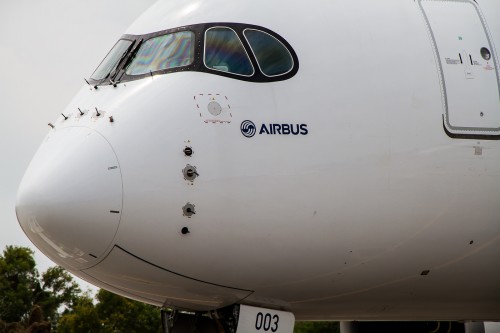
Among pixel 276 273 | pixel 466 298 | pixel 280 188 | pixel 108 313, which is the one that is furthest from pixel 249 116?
pixel 108 313

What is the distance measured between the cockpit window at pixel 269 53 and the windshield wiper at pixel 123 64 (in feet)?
4.32

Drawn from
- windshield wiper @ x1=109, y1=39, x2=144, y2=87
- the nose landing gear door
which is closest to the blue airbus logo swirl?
windshield wiper @ x1=109, y1=39, x2=144, y2=87

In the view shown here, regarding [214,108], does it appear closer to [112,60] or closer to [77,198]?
[77,198]

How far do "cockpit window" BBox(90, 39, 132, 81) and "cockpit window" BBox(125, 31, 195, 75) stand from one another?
1.09 feet

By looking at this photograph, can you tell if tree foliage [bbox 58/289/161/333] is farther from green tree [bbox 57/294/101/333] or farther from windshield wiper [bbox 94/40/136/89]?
windshield wiper [bbox 94/40/136/89]

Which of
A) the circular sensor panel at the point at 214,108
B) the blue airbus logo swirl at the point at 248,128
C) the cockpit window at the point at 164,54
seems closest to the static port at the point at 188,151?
the circular sensor panel at the point at 214,108

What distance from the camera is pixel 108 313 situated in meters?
37.6

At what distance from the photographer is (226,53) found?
1523 cm

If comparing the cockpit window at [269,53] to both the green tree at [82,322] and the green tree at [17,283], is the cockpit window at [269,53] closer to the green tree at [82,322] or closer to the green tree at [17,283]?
the green tree at [82,322]

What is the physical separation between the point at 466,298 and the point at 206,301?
10.9ft

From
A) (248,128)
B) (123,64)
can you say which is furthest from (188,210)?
(123,64)

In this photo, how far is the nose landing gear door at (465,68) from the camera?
15.7 metres

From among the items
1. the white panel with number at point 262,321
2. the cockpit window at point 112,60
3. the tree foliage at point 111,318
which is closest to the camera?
the white panel with number at point 262,321

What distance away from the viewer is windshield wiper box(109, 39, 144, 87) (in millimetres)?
15547
